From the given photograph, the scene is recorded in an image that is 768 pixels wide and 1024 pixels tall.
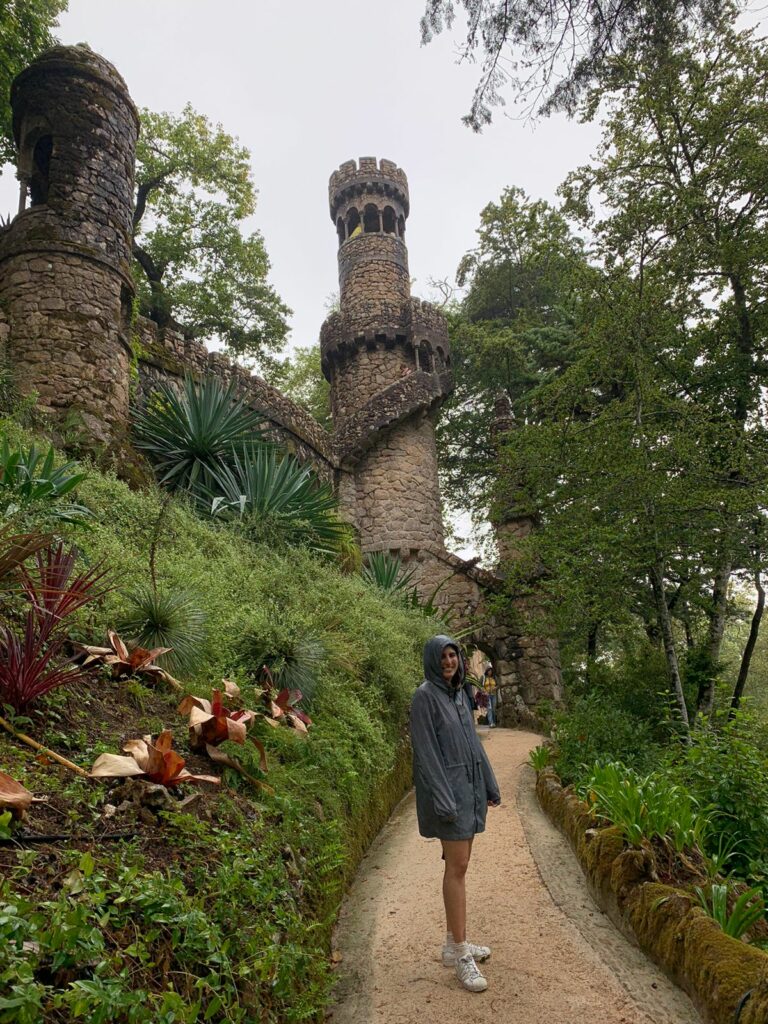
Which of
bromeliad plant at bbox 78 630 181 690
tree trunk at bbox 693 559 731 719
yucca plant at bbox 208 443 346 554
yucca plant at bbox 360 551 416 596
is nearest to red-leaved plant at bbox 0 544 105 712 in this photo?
bromeliad plant at bbox 78 630 181 690

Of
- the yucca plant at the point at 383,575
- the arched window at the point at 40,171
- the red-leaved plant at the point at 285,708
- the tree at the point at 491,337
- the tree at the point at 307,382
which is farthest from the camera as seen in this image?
the tree at the point at 307,382

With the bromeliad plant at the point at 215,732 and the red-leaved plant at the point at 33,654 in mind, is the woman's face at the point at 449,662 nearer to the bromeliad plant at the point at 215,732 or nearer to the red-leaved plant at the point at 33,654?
the bromeliad plant at the point at 215,732

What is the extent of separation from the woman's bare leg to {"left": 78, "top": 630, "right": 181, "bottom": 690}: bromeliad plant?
1.90 metres

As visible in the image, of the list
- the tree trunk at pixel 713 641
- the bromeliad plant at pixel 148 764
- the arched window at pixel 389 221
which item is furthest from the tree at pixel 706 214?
the arched window at pixel 389 221

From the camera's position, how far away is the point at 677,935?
2.80 m

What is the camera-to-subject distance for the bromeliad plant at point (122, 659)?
364 centimetres

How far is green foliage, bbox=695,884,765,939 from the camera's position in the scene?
2764 millimetres

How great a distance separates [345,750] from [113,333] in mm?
6993

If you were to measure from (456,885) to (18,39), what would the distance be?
1562 cm

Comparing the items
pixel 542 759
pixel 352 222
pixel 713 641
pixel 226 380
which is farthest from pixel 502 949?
pixel 352 222

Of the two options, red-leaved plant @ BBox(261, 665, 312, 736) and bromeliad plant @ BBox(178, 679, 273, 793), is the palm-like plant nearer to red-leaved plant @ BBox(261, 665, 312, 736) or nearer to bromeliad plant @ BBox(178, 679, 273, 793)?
red-leaved plant @ BBox(261, 665, 312, 736)

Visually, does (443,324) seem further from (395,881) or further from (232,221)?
(395,881)

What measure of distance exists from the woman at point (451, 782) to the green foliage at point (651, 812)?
2.96ft

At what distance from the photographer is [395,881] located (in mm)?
4316
